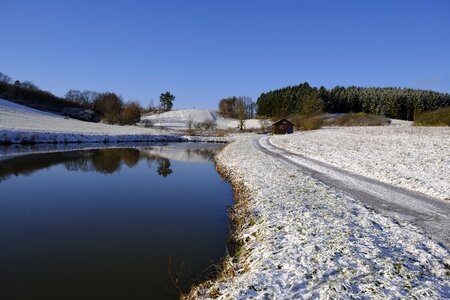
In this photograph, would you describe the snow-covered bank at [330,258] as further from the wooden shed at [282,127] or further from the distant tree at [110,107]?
the distant tree at [110,107]

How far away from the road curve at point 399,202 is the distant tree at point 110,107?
96.7 meters

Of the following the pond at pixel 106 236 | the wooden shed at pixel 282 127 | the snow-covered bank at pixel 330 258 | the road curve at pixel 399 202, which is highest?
the wooden shed at pixel 282 127

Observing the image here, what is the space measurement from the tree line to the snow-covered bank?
9220 centimetres

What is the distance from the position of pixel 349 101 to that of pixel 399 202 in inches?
4673

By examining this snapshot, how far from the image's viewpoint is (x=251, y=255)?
9.15 meters

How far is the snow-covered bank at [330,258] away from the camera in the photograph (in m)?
6.75

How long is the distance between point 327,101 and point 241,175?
371ft

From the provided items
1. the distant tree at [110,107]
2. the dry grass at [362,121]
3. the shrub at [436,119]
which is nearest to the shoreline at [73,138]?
the dry grass at [362,121]

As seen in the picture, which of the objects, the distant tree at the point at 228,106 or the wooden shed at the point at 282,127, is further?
the distant tree at the point at 228,106

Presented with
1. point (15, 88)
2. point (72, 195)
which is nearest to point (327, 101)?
point (15, 88)

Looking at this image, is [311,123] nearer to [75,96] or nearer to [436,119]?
[436,119]

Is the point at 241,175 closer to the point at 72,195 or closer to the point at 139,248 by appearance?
the point at 72,195

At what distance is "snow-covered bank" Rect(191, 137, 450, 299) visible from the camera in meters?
6.75

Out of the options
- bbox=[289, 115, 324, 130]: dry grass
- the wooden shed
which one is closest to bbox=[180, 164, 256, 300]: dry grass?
the wooden shed
